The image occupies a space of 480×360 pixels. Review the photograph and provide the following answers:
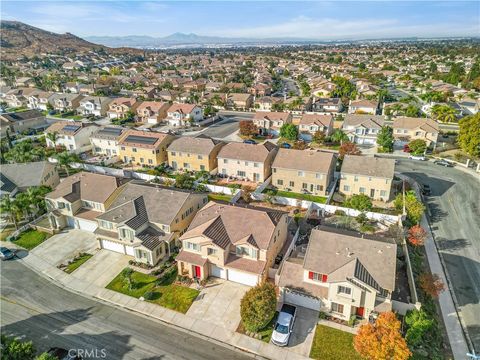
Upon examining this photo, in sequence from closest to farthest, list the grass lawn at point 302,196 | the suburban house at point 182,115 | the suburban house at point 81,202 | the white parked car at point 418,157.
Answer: the suburban house at point 81,202 < the grass lawn at point 302,196 < the white parked car at point 418,157 < the suburban house at point 182,115

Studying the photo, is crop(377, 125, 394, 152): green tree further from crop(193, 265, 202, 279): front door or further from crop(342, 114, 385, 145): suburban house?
crop(193, 265, 202, 279): front door

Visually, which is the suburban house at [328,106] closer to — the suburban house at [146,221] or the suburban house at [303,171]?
the suburban house at [303,171]

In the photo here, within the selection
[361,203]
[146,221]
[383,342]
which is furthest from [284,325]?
[361,203]

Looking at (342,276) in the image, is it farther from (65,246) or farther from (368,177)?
(65,246)

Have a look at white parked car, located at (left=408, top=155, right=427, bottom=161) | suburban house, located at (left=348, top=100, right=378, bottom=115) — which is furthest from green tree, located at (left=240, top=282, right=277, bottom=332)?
suburban house, located at (left=348, top=100, right=378, bottom=115)

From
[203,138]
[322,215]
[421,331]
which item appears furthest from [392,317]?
[203,138]

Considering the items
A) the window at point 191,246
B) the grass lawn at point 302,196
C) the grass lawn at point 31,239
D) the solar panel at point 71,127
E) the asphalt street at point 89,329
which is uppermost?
the solar panel at point 71,127

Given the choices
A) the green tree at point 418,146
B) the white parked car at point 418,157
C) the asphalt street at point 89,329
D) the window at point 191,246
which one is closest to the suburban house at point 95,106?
the asphalt street at point 89,329
